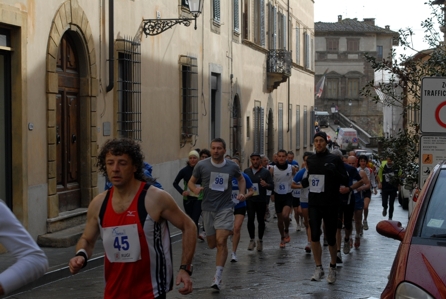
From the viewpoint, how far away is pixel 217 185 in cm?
1116

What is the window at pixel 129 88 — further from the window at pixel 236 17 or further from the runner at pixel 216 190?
the window at pixel 236 17

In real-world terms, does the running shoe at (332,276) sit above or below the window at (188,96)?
below

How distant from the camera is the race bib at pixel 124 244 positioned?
5324 millimetres

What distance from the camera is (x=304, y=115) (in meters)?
45.2

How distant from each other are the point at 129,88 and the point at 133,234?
1276 cm

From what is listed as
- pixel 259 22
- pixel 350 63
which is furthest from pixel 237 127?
pixel 350 63

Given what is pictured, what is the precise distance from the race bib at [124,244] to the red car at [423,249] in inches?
60.2

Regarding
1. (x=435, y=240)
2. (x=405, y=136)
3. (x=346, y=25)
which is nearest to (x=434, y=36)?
(x=405, y=136)

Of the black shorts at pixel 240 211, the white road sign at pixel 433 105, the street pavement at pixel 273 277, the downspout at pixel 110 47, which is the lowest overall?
the street pavement at pixel 273 277

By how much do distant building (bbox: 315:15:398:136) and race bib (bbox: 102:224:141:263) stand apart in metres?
94.9

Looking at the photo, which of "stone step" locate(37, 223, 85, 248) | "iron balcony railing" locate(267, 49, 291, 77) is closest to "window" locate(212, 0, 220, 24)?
"iron balcony railing" locate(267, 49, 291, 77)

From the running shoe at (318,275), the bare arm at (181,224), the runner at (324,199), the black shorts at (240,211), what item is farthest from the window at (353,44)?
the bare arm at (181,224)

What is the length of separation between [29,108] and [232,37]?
14.6 metres

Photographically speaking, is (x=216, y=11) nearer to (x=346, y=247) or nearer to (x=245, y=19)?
(x=245, y=19)
